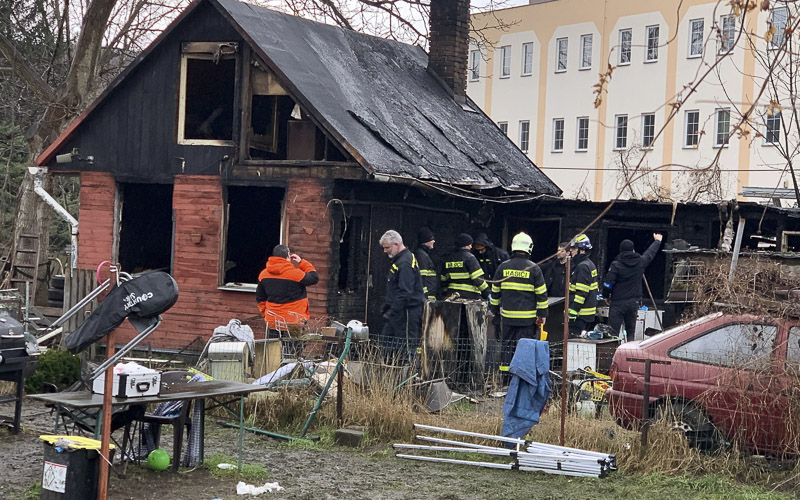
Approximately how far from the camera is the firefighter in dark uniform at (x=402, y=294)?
13.4m

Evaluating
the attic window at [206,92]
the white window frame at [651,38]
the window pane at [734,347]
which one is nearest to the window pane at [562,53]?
the white window frame at [651,38]

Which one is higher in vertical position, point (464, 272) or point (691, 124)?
point (691, 124)

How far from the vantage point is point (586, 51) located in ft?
155

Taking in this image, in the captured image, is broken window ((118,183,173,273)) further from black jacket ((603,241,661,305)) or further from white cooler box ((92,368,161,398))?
white cooler box ((92,368,161,398))

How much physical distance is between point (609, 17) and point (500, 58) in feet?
23.1

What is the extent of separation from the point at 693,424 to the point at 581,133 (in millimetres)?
39153

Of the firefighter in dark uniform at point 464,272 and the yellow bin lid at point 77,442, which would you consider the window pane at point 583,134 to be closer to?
the firefighter in dark uniform at point 464,272

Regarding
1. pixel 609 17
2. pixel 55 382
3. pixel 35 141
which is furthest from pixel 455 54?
pixel 609 17

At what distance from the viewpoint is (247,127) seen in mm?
16047

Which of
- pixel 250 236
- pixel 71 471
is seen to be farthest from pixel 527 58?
pixel 71 471

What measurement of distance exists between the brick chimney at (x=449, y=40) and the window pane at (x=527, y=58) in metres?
28.2

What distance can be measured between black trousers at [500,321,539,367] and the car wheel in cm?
379

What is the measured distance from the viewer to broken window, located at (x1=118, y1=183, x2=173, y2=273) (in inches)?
705

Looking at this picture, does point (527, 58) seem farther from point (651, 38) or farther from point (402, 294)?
point (402, 294)
